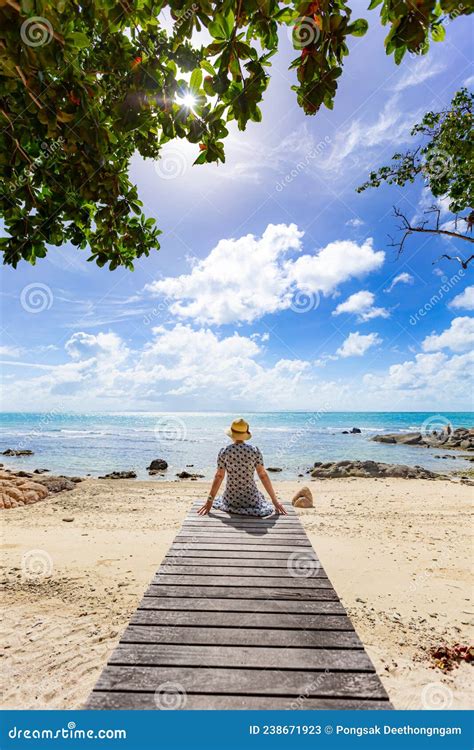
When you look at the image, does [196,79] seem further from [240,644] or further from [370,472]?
[370,472]

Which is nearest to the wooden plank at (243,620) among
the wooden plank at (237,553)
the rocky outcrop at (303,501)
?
the wooden plank at (237,553)

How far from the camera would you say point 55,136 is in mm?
3131

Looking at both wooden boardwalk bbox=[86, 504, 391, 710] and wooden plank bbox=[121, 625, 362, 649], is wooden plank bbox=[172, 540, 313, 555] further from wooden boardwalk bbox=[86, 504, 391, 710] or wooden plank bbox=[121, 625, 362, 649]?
wooden plank bbox=[121, 625, 362, 649]

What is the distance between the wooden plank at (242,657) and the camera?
2.59 meters

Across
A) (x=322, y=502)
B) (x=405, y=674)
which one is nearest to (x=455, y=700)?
(x=405, y=674)

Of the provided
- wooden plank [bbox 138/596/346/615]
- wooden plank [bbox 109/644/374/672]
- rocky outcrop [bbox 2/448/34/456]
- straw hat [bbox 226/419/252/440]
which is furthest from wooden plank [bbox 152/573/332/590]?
rocky outcrop [bbox 2/448/34/456]

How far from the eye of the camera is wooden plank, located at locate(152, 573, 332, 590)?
3.65 m

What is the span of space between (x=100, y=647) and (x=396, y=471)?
2127 centimetres

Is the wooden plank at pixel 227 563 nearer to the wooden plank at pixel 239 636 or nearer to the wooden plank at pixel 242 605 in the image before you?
the wooden plank at pixel 242 605

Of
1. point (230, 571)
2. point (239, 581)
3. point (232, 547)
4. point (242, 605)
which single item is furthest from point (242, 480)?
point (242, 605)

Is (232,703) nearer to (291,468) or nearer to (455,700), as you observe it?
(455,700)

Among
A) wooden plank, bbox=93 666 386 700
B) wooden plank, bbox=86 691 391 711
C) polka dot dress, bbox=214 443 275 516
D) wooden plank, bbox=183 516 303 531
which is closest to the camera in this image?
wooden plank, bbox=86 691 391 711

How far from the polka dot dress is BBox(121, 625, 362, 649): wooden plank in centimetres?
293

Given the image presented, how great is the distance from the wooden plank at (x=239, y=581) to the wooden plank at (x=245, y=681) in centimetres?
111
